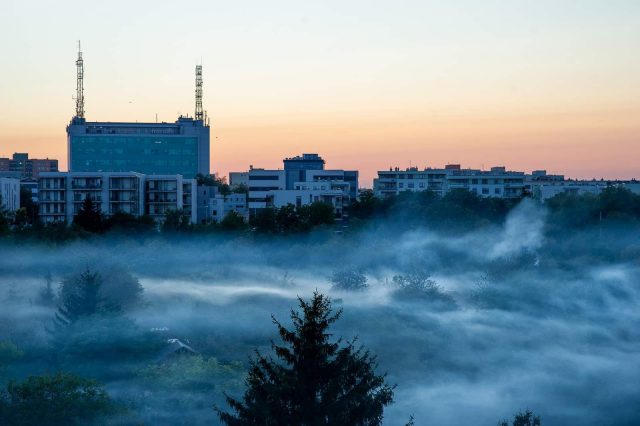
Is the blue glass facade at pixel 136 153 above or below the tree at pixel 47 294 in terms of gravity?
above

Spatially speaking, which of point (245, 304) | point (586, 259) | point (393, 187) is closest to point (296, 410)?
point (245, 304)

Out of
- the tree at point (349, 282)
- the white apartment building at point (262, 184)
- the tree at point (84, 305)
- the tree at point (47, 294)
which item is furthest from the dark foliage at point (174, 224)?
the tree at point (84, 305)

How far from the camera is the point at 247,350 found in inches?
1373

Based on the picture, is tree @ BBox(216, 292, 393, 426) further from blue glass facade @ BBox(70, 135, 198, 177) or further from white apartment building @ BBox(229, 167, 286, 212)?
blue glass facade @ BBox(70, 135, 198, 177)

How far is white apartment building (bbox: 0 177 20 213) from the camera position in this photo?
87.2m

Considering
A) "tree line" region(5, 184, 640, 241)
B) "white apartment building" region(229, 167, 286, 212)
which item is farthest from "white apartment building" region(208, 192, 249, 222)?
"tree line" region(5, 184, 640, 241)

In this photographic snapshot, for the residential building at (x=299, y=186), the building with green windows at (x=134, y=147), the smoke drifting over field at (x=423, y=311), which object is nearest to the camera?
the smoke drifting over field at (x=423, y=311)

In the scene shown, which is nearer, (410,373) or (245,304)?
(410,373)

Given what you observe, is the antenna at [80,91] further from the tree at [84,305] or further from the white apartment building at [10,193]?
the tree at [84,305]

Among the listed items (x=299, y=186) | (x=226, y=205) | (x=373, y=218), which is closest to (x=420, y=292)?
(x=373, y=218)

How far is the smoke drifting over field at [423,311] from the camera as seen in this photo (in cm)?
3016

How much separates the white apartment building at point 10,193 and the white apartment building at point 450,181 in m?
35.2

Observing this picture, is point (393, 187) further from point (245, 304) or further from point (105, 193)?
point (245, 304)

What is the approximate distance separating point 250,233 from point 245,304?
60.8ft
